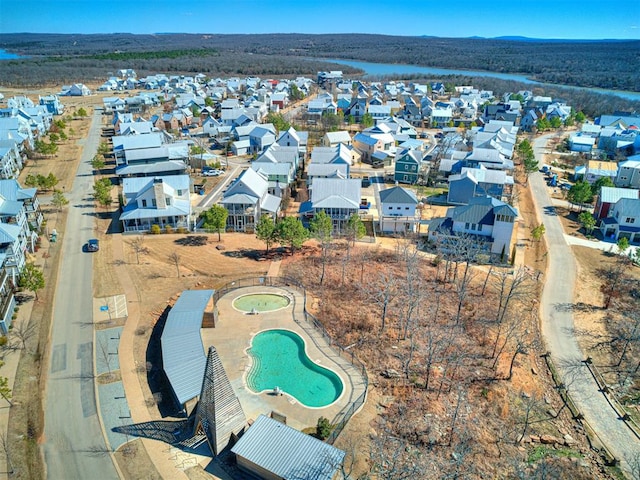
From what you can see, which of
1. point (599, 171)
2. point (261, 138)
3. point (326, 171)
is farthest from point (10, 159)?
point (599, 171)

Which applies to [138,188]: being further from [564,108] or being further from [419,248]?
[564,108]

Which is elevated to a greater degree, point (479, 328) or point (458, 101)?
point (458, 101)

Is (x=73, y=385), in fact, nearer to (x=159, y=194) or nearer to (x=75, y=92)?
(x=159, y=194)

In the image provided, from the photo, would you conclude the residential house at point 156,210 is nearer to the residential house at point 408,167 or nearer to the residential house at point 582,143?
the residential house at point 408,167

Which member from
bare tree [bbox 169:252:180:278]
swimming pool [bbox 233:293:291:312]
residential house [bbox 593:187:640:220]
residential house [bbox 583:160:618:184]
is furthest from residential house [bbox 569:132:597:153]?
bare tree [bbox 169:252:180:278]

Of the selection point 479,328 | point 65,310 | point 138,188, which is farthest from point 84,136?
point 479,328

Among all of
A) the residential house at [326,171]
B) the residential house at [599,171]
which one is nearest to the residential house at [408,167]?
the residential house at [326,171]
